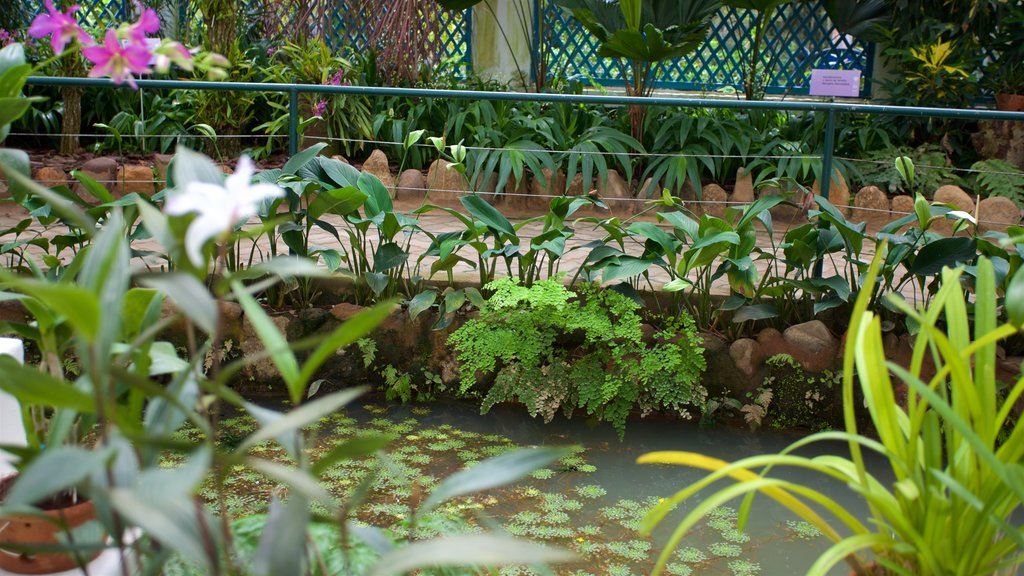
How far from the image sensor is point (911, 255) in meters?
3.38

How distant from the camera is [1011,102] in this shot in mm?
6340

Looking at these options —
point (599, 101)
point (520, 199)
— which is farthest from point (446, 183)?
point (599, 101)

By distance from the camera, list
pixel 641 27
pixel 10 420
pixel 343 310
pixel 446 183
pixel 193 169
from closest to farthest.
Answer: pixel 193 169
pixel 10 420
pixel 343 310
pixel 446 183
pixel 641 27

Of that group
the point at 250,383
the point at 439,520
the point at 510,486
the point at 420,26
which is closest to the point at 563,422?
the point at 510,486

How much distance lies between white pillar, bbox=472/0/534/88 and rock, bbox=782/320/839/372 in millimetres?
4464

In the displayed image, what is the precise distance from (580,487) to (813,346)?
3.42 ft

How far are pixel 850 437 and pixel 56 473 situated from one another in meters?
1.09

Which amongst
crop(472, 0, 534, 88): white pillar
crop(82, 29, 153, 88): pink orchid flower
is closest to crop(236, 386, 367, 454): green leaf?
crop(82, 29, 153, 88): pink orchid flower

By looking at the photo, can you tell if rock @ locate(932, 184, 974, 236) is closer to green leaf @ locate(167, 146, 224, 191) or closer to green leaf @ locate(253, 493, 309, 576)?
green leaf @ locate(167, 146, 224, 191)

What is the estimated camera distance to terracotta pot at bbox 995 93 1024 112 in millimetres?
6293

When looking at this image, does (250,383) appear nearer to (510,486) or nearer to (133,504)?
(510,486)

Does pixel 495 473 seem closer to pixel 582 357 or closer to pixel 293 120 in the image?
→ pixel 582 357

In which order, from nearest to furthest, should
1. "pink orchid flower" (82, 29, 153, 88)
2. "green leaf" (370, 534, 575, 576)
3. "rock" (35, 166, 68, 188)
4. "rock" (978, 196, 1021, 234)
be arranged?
"green leaf" (370, 534, 575, 576), "pink orchid flower" (82, 29, 153, 88), "rock" (978, 196, 1021, 234), "rock" (35, 166, 68, 188)

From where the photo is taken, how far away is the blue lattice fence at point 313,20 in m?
6.82
